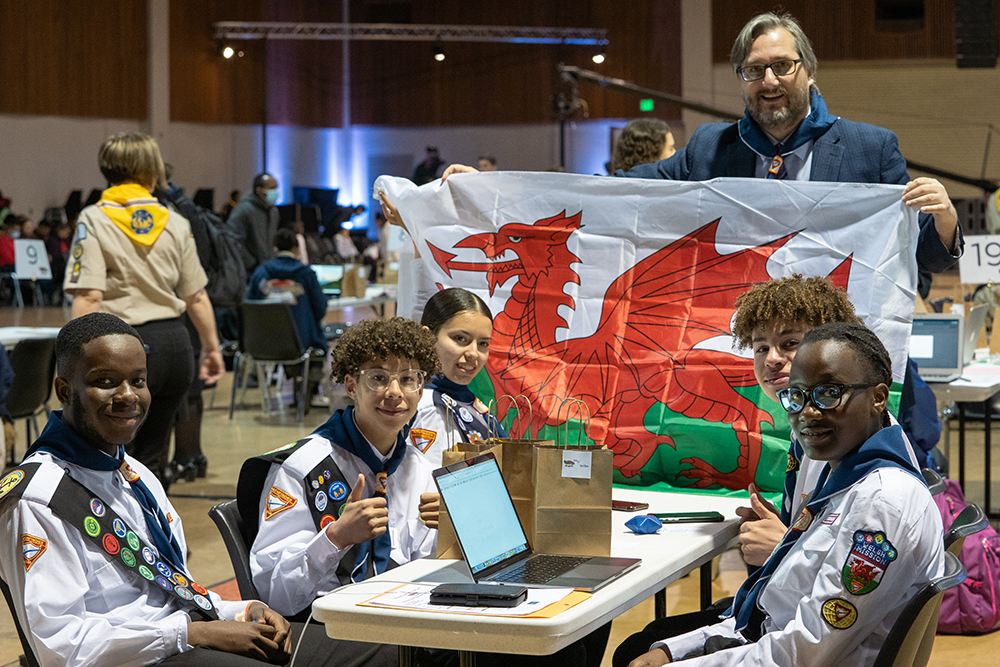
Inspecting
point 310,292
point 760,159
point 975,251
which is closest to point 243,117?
point 310,292

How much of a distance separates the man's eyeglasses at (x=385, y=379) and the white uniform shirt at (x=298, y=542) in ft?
0.49

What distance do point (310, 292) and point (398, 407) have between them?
5472 millimetres

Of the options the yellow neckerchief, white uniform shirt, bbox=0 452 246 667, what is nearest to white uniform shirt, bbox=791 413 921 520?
white uniform shirt, bbox=0 452 246 667

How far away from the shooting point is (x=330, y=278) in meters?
9.29

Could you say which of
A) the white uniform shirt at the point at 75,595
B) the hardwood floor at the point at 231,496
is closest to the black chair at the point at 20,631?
the white uniform shirt at the point at 75,595

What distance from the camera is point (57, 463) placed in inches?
78.5

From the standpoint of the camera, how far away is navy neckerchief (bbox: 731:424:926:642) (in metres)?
1.86

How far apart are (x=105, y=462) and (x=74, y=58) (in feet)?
57.4

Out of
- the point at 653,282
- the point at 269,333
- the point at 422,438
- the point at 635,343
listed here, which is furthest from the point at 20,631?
the point at 269,333

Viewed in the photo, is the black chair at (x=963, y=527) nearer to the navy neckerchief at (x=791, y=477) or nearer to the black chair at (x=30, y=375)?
the navy neckerchief at (x=791, y=477)

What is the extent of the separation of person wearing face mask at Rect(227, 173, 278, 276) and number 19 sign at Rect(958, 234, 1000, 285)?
5540 mm

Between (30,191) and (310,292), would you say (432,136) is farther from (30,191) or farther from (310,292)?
(310,292)

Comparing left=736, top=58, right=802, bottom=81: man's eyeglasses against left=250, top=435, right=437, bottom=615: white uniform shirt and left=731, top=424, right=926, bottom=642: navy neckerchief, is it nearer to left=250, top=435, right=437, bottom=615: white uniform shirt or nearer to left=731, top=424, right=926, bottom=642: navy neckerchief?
left=731, top=424, right=926, bottom=642: navy neckerchief

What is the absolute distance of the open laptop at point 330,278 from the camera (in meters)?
8.93
